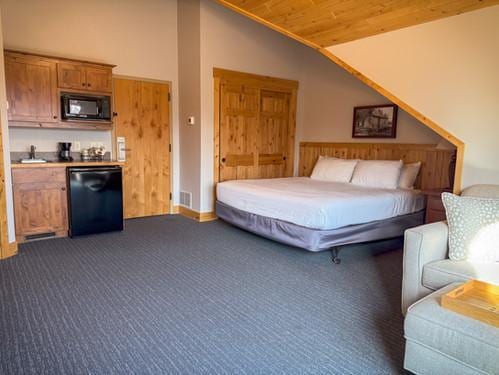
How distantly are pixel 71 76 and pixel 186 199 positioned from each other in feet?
7.76

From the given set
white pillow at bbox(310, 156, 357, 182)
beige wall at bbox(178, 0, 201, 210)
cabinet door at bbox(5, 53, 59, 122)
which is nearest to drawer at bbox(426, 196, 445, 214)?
white pillow at bbox(310, 156, 357, 182)

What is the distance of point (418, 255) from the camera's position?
2.29 meters

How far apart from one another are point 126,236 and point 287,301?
2.55 m

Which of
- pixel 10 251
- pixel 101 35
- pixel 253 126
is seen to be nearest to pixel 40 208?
pixel 10 251

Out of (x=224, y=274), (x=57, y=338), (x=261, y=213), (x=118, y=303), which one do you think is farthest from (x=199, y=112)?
(x=57, y=338)

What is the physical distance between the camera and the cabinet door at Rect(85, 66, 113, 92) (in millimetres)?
4613

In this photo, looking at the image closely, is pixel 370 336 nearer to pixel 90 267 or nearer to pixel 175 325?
pixel 175 325

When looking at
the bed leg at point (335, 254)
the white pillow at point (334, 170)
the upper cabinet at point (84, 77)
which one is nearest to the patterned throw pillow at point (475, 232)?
the bed leg at point (335, 254)

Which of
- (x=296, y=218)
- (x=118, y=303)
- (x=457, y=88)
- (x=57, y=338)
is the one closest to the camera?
(x=57, y=338)

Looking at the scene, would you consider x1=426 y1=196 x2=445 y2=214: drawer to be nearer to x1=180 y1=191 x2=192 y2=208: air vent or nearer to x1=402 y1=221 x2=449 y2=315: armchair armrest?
x1=402 y1=221 x2=449 y2=315: armchair armrest

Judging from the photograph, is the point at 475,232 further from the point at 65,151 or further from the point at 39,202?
the point at 65,151

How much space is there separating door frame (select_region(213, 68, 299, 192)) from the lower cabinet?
82.3 inches

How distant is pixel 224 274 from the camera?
3270 mm

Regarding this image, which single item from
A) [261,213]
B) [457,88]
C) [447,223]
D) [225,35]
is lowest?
[261,213]
